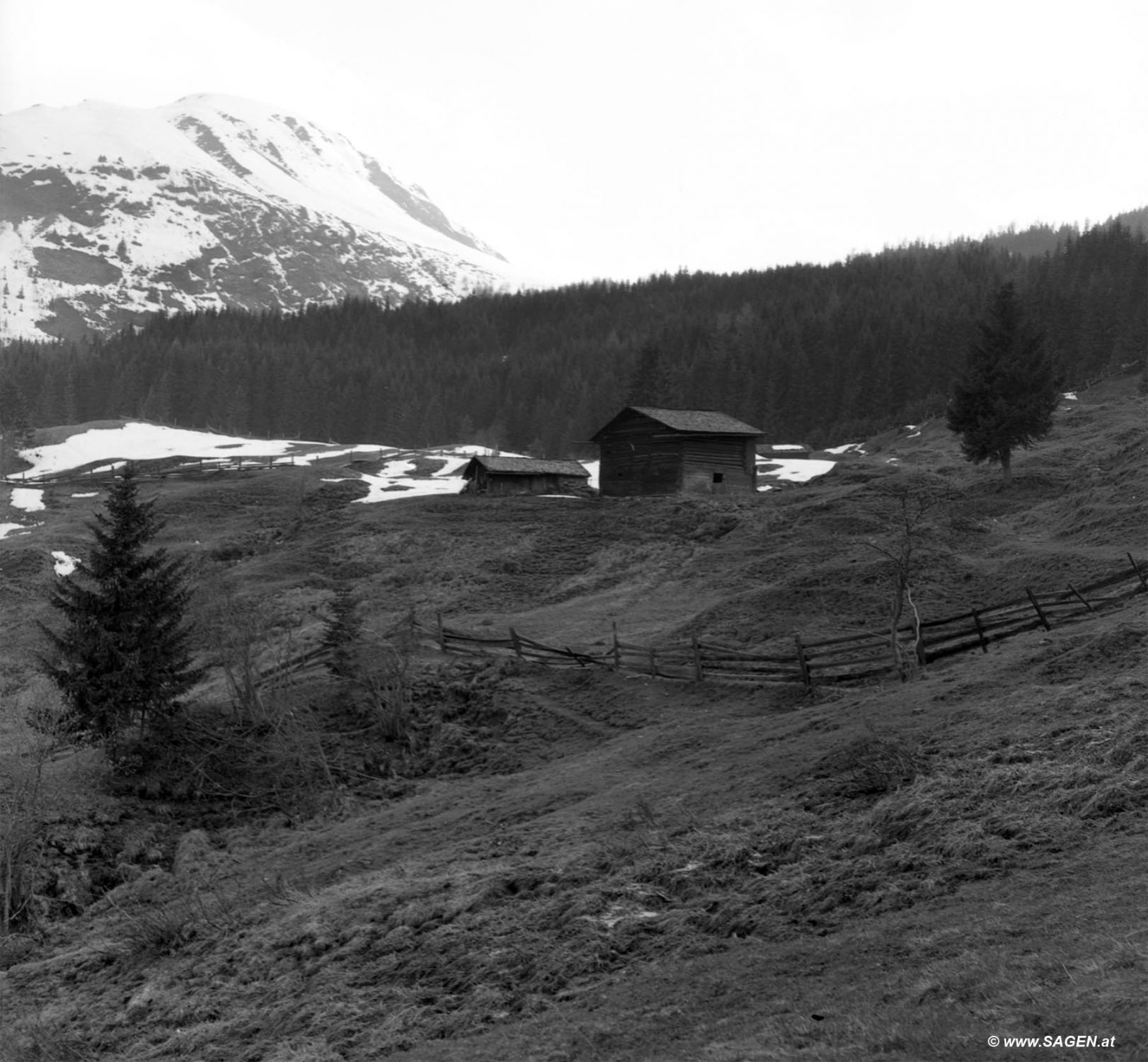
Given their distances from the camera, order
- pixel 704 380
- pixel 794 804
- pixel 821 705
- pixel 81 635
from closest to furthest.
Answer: pixel 794 804, pixel 821 705, pixel 81 635, pixel 704 380

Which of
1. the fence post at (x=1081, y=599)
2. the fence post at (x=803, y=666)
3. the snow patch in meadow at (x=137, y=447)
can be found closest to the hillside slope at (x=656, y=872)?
the fence post at (x=803, y=666)

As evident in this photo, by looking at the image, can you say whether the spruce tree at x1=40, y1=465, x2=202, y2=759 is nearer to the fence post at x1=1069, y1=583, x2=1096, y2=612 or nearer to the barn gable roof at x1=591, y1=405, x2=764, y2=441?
the fence post at x1=1069, y1=583, x2=1096, y2=612

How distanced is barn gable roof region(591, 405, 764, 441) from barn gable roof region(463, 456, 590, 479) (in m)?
3.70

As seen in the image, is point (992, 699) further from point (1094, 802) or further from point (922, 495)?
point (922, 495)

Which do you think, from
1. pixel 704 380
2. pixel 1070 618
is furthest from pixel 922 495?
pixel 704 380

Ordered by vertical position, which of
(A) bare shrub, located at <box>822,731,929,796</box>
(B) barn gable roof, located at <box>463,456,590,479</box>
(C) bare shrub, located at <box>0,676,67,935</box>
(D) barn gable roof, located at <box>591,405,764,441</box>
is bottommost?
(C) bare shrub, located at <box>0,676,67,935</box>

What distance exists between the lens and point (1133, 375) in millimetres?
102625

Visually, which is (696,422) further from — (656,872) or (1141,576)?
(656,872)

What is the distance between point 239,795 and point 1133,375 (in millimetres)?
99497

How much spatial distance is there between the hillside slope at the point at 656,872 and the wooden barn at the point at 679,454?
96.7 feet

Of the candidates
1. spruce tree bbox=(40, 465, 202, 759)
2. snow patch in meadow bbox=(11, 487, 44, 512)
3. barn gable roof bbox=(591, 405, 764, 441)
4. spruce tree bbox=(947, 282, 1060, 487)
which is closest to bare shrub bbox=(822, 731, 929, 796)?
spruce tree bbox=(40, 465, 202, 759)

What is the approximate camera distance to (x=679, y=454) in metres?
67.4

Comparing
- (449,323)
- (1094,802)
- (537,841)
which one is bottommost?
(537,841)

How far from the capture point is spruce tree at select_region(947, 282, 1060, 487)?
56.5 metres
